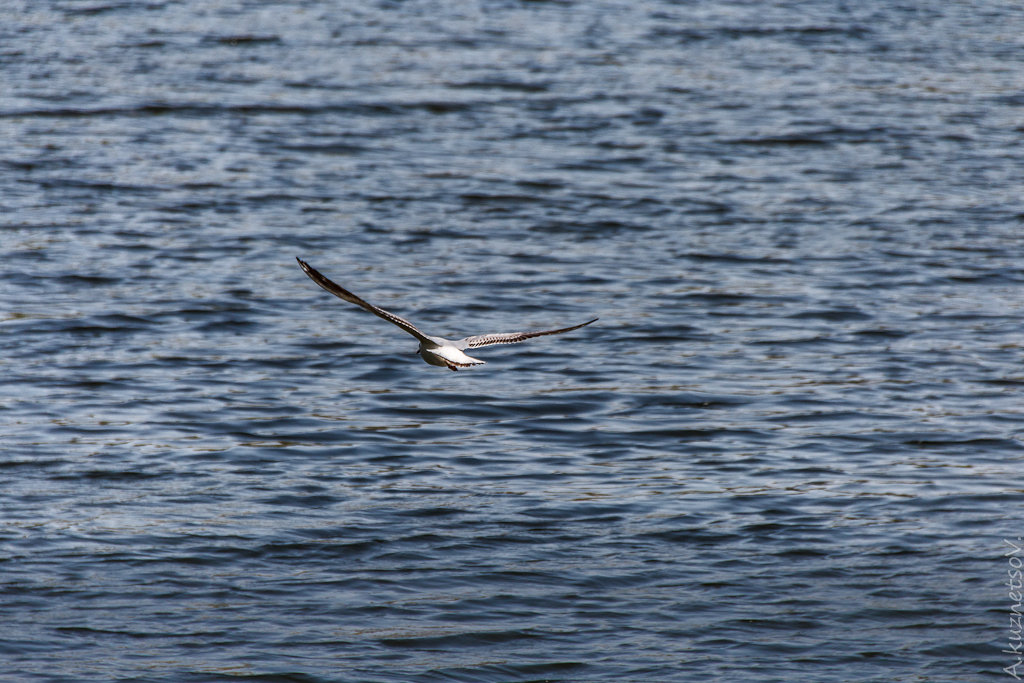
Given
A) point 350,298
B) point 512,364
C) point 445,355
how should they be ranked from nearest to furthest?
1. point 350,298
2. point 445,355
3. point 512,364

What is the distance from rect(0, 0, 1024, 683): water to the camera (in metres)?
9.61

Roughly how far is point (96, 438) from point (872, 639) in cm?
647

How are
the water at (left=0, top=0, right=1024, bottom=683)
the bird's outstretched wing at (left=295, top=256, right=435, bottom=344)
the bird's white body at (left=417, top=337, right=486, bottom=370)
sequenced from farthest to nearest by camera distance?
the water at (left=0, top=0, right=1024, bottom=683) < the bird's white body at (left=417, top=337, right=486, bottom=370) < the bird's outstretched wing at (left=295, top=256, right=435, bottom=344)

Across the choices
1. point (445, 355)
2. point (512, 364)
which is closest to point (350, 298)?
point (445, 355)

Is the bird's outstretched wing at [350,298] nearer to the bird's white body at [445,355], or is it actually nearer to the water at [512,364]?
the bird's white body at [445,355]

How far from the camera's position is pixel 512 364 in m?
14.5

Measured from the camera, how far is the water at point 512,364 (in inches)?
378

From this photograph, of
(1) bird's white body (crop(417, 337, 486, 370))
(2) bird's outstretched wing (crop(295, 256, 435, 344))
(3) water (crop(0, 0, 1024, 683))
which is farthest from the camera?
(3) water (crop(0, 0, 1024, 683))

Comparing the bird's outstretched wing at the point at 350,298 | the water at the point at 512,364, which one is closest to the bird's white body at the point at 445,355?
the bird's outstretched wing at the point at 350,298

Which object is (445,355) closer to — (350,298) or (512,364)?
(350,298)

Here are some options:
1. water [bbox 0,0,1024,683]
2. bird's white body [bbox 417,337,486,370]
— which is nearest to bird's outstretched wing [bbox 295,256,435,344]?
bird's white body [bbox 417,337,486,370]

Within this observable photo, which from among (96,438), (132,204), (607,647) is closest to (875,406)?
(607,647)

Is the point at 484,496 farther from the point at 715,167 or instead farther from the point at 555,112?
the point at 555,112

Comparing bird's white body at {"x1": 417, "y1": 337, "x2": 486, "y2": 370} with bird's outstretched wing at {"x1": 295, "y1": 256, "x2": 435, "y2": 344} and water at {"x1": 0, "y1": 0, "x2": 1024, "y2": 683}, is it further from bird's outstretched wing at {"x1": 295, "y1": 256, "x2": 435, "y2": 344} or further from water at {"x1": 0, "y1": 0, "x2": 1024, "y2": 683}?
water at {"x1": 0, "y1": 0, "x2": 1024, "y2": 683}
